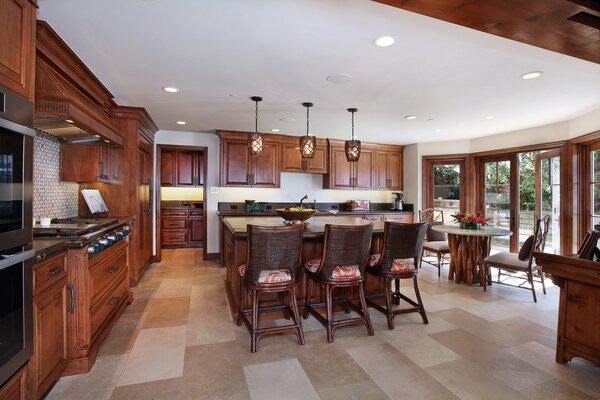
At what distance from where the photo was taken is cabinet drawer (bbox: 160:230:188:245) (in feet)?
22.2

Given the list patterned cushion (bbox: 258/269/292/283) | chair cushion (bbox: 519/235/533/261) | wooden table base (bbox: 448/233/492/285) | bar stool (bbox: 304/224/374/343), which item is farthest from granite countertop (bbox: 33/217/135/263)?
chair cushion (bbox: 519/235/533/261)

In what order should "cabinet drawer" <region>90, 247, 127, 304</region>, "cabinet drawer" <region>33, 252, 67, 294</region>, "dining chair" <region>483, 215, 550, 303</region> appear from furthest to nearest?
"dining chair" <region>483, 215, 550, 303</region> → "cabinet drawer" <region>90, 247, 127, 304</region> → "cabinet drawer" <region>33, 252, 67, 294</region>

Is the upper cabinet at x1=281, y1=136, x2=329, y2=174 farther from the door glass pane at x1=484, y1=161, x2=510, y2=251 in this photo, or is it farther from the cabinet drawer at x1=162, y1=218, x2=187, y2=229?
the door glass pane at x1=484, y1=161, x2=510, y2=251

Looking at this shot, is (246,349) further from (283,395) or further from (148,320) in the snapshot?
(148,320)

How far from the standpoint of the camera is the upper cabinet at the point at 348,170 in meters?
6.04

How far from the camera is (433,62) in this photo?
100 inches

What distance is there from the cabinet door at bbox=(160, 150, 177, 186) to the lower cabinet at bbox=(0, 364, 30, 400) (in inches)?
219

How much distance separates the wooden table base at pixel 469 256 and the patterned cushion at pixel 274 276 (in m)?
2.87

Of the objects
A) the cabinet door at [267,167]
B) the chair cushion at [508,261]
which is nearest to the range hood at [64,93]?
the cabinet door at [267,167]

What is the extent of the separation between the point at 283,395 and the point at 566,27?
8.16 ft

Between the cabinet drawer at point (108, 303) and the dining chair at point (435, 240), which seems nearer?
the cabinet drawer at point (108, 303)

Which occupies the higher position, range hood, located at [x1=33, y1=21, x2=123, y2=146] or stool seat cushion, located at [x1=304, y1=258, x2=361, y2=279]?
range hood, located at [x1=33, y1=21, x2=123, y2=146]

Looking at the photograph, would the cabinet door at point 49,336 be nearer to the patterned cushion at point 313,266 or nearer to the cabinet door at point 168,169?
the patterned cushion at point 313,266

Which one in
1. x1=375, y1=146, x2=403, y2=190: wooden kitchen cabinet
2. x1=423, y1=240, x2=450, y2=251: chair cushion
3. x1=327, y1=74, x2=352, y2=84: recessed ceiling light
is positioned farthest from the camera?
x1=375, y1=146, x2=403, y2=190: wooden kitchen cabinet
